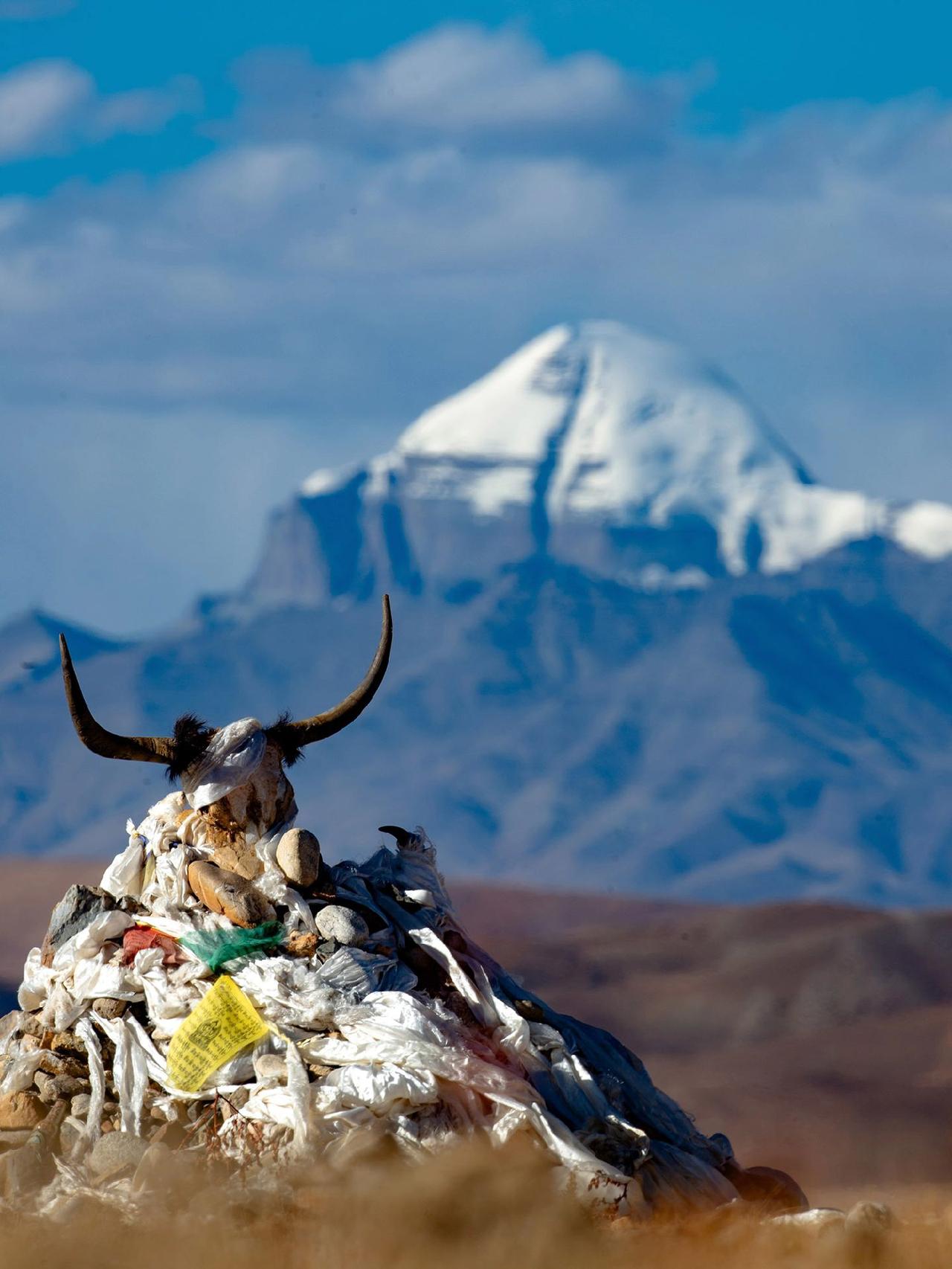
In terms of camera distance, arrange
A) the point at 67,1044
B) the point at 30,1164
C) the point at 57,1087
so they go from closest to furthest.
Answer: the point at 30,1164 → the point at 57,1087 → the point at 67,1044

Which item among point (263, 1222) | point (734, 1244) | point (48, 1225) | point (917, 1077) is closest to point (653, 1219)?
point (734, 1244)

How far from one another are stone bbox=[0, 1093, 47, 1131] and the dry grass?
0.82 meters

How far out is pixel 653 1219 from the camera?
1332cm

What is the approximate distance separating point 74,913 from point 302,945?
1.43m

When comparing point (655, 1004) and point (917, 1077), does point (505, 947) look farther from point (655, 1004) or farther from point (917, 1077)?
point (917, 1077)

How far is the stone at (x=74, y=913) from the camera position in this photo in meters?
14.5

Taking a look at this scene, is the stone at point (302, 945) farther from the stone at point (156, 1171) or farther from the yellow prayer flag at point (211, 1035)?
the stone at point (156, 1171)

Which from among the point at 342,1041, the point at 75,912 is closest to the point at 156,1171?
the point at 342,1041

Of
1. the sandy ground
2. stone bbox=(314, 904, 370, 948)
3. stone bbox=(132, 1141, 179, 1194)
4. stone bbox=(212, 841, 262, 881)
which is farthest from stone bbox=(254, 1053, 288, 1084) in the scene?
the sandy ground

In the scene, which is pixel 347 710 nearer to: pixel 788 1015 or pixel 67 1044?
pixel 67 1044

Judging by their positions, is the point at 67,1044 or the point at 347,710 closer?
the point at 67,1044

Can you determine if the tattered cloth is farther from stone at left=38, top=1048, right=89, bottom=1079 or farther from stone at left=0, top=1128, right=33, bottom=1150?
stone at left=0, top=1128, right=33, bottom=1150

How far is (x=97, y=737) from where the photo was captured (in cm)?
1378

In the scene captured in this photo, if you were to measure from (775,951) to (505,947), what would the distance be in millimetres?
8127
